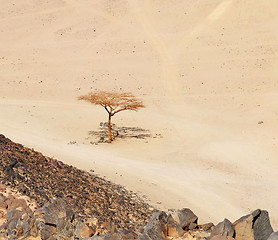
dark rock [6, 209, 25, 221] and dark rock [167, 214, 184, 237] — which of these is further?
dark rock [6, 209, 25, 221]

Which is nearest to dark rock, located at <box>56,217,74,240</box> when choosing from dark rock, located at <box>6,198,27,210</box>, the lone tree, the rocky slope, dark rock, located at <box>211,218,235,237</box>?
dark rock, located at <box>6,198,27,210</box>

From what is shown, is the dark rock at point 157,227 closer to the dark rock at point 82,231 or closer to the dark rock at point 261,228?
the dark rock at point 82,231

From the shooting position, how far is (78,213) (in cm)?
1104

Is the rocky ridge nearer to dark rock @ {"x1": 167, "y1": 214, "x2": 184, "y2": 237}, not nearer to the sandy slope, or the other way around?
dark rock @ {"x1": 167, "y1": 214, "x2": 184, "y2": 237}

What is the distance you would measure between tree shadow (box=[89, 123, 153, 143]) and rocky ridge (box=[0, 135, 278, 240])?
26.5 feet

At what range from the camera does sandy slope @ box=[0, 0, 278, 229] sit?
58.9 ft

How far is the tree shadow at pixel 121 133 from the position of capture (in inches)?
930

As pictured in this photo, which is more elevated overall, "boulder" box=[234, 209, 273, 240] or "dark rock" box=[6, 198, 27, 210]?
"dark rock" box=[6, 198, 27, 210]

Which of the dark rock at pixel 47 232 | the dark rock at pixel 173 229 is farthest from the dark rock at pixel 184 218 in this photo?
the dark rock at pixel 47 232

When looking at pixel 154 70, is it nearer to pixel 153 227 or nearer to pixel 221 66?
pixel 221 66

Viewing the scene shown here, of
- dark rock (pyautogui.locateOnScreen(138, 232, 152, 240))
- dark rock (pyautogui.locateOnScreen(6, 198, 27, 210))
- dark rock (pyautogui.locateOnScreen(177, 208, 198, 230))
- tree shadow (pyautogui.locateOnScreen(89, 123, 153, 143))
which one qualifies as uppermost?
tree shadow (pyautogui.locateOnScreen(89, 123, 153, 143))

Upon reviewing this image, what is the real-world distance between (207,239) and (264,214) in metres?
1.40

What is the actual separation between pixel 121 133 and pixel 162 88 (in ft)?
36.1

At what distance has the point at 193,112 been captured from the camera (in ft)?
96.1
